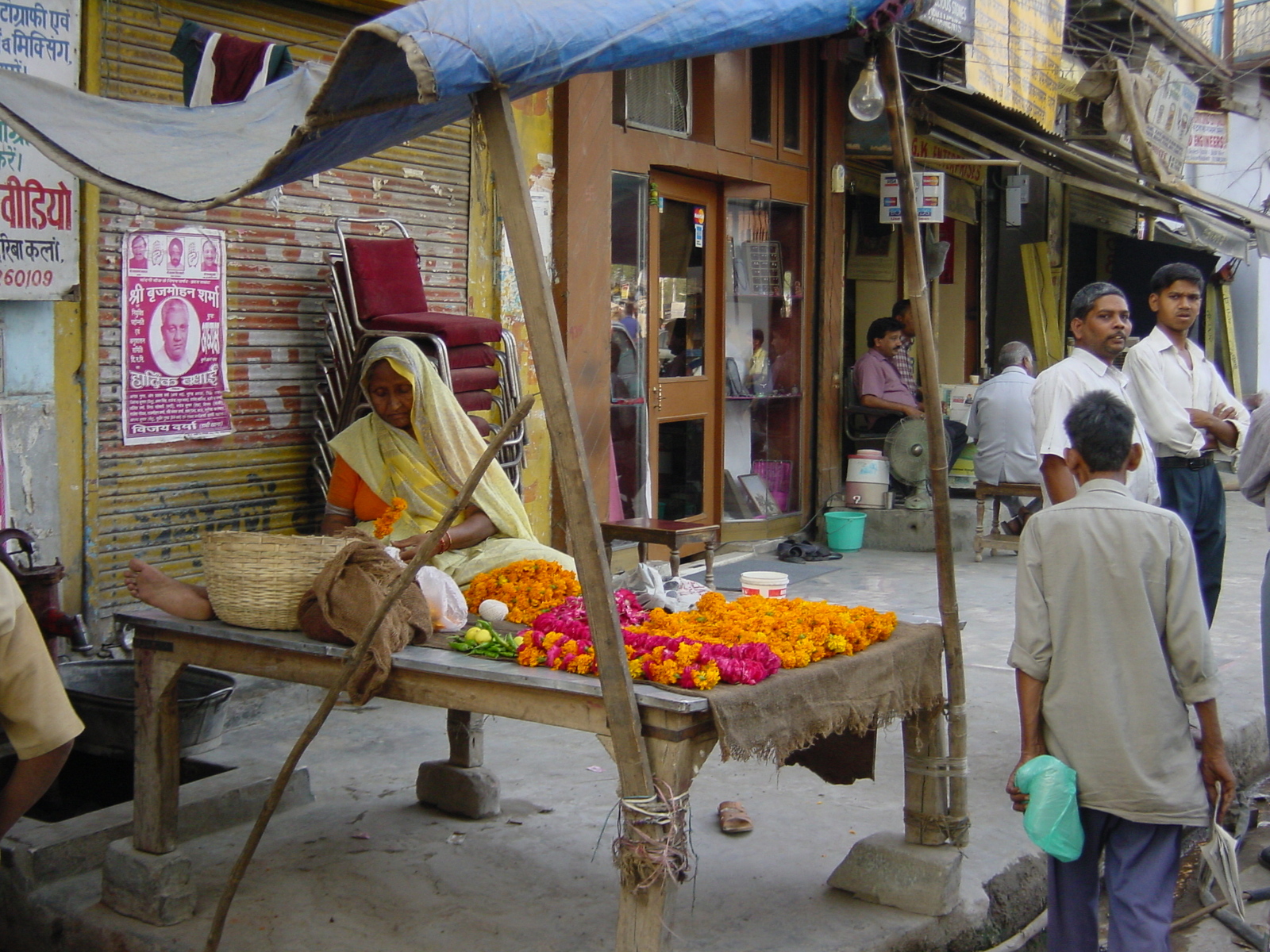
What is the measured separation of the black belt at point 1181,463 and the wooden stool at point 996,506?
3.87 metres

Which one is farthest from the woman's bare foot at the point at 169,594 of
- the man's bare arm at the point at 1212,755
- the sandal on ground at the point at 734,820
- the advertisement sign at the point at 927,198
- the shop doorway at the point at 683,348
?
the advertisement sign at the point at 927,198

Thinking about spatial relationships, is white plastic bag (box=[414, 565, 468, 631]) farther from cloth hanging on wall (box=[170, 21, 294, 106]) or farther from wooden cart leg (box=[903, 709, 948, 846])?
cloth hanging on wall (box=[170, 21, 294, 106])

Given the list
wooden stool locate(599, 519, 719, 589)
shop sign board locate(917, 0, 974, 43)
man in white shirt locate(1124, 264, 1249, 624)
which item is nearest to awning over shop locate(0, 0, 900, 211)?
man in white shirt locate(1124, 264, 1249, 624)

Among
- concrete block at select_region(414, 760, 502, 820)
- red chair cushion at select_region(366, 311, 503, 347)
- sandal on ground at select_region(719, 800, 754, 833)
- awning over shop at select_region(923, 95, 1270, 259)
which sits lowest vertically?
sandal on ground at select_region(719, 800, 754, 833)

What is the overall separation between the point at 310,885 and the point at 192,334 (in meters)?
2.54

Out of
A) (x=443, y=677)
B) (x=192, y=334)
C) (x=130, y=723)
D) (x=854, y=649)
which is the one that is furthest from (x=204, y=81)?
(x=854, y=649)

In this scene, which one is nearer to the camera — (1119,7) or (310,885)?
(310,885)

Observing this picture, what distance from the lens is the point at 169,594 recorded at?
358 cm

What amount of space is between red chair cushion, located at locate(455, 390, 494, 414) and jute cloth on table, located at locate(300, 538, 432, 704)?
92.4 inches

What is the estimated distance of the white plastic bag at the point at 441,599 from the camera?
3490 mm

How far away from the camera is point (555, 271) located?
23.4 ft

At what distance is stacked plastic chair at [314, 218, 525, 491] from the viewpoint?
5.46 m

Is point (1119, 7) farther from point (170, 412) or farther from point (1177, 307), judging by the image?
point (170, 412)

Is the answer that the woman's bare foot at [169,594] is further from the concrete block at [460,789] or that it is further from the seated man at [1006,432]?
the seated man at [1006,432]
